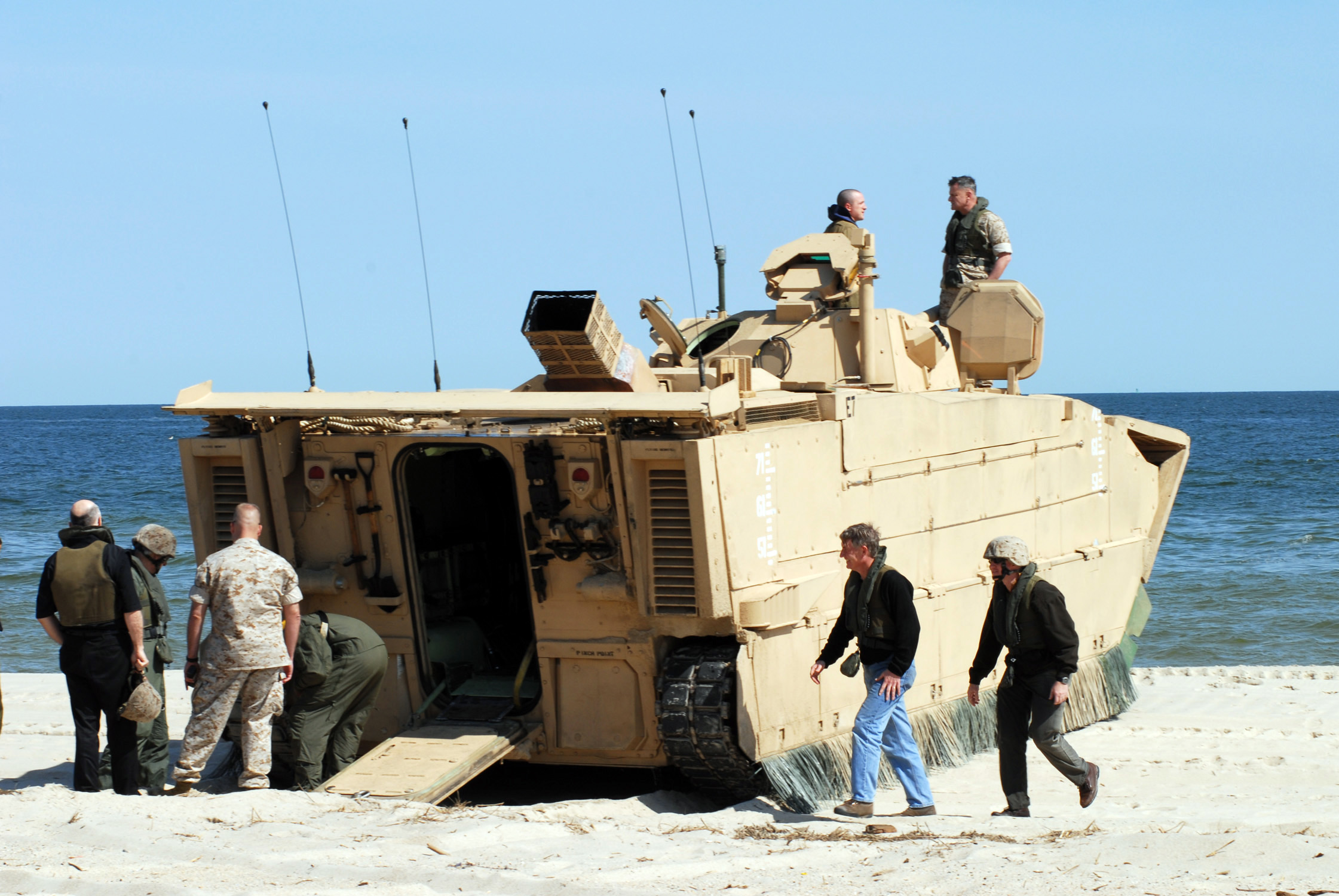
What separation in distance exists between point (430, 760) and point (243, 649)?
3.68 ft

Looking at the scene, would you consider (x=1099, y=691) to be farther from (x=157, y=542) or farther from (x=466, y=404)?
(x=157, y=542)

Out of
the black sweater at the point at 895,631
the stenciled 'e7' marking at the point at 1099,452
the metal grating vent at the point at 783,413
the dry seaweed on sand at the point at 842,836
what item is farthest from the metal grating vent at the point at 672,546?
the stenciled 'e7' marking at the point at 1099,452

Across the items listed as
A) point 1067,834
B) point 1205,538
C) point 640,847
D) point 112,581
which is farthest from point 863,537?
point 1205,538

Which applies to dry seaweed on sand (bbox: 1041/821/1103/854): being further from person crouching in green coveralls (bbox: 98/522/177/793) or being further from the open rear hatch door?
person crouching in green coveralls (bbox: 98/522/177/793)

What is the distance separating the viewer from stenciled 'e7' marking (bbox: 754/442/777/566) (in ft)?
24.4

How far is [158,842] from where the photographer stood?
595 cm

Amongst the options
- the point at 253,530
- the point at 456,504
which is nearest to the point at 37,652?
the point at 456,504

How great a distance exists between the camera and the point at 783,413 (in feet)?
25.8

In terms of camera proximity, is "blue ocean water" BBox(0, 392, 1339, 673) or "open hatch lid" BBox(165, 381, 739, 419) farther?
"blue ocean water" BBox(0, 392, 1339, 673)

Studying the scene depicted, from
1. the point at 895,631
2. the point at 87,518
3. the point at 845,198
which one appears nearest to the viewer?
the point at 895,631

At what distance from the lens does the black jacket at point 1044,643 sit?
23.3 ft

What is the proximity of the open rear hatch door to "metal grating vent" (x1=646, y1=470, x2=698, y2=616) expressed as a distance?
1.18 meters

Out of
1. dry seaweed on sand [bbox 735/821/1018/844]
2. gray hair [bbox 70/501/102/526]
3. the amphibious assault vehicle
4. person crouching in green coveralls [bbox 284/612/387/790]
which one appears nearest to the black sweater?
the amphibious assault vehicle

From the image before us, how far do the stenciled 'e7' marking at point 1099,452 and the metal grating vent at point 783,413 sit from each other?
146 inches
